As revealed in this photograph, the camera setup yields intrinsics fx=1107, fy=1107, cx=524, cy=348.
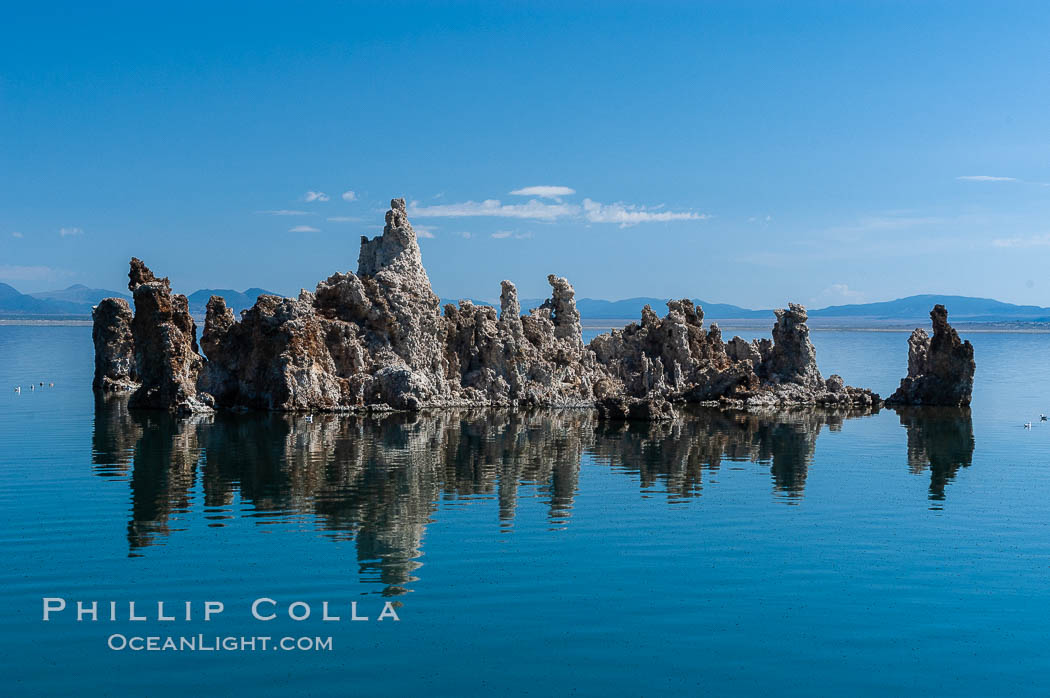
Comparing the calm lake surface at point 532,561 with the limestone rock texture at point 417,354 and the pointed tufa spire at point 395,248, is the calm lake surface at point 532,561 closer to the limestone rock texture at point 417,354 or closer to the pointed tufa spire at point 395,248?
the limestone rock texture at point 417,354

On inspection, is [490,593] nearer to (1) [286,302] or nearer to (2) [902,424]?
(1) [286,302]

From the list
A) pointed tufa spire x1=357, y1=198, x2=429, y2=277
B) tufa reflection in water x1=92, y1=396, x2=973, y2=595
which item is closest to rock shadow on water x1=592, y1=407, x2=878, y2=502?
tufa reflection in water x1=92, y1=396, x2=973, y2=595

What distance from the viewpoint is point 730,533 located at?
99.0ft

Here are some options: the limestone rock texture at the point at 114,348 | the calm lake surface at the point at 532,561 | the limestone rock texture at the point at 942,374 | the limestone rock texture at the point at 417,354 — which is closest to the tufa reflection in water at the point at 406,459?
the calm lake surface at the point at 532,561

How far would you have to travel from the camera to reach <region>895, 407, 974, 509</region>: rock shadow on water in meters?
42.0

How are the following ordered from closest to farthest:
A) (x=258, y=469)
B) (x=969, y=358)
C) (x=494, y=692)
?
1. (x=494, y=692)
2. (x=258, y=469)
3. (x=969, y=358)

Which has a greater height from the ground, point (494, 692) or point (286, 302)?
point (286, 302)

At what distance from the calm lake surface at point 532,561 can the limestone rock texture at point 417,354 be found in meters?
10.1

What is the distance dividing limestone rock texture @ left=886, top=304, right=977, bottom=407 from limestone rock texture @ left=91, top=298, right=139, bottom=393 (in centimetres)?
4966

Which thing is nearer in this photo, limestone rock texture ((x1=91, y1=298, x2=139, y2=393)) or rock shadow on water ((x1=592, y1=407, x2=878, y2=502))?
rock shadow on water ((x1=592, y1=407, x2=878, y2=502))

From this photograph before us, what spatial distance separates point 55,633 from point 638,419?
4224 centimetres

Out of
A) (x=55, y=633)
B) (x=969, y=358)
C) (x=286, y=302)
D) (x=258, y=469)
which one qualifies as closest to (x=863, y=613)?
(x=55, y=633)

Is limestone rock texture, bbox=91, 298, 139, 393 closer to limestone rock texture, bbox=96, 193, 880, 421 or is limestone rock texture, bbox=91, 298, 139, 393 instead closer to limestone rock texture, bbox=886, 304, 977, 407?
limestone rock texture, bbox=96, 193, 880, 421

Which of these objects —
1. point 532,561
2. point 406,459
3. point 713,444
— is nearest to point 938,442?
point 713,444
